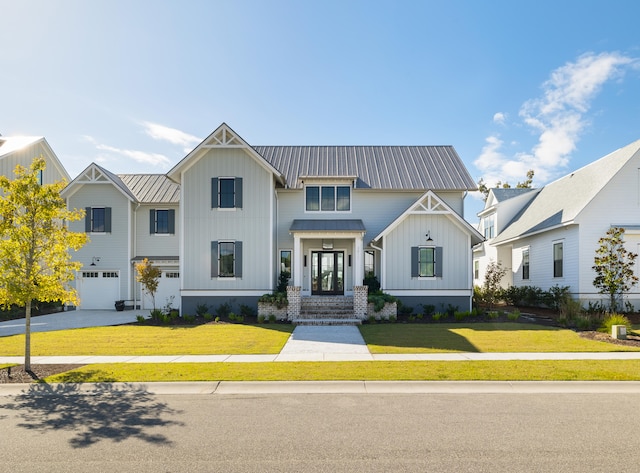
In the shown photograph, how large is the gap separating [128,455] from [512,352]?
9617 millimetres

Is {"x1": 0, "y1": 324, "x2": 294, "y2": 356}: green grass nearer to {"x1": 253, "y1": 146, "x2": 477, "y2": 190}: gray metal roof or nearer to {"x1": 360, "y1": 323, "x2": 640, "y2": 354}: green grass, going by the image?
{"x1": 360, "y1": 323, "x2": 640, "y2": 354}: green grass

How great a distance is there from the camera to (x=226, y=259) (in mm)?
19969

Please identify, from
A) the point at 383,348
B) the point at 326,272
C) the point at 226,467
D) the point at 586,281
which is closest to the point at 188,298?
the point at 326,272

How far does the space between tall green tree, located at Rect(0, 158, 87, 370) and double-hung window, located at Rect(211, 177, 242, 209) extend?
1016 centimetres

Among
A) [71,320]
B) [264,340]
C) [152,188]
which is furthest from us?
[152,188]

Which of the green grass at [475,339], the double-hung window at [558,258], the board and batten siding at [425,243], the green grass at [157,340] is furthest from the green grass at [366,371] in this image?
the double-hung window at [558,258]

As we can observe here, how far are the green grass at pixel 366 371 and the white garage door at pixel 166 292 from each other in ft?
50.3

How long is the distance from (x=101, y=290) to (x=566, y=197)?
27015 millimetres

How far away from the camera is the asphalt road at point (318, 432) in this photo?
187 inches

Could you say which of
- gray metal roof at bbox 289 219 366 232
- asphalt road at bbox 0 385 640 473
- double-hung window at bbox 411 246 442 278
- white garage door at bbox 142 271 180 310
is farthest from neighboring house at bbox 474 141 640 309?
white garage door at bbox 142 271 180 310

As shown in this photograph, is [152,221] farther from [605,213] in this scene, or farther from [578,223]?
[605,213]

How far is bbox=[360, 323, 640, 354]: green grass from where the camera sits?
38.0 feet

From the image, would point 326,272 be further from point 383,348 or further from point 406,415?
point 406,415

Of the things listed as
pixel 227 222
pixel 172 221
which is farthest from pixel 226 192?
pixel 172 221
